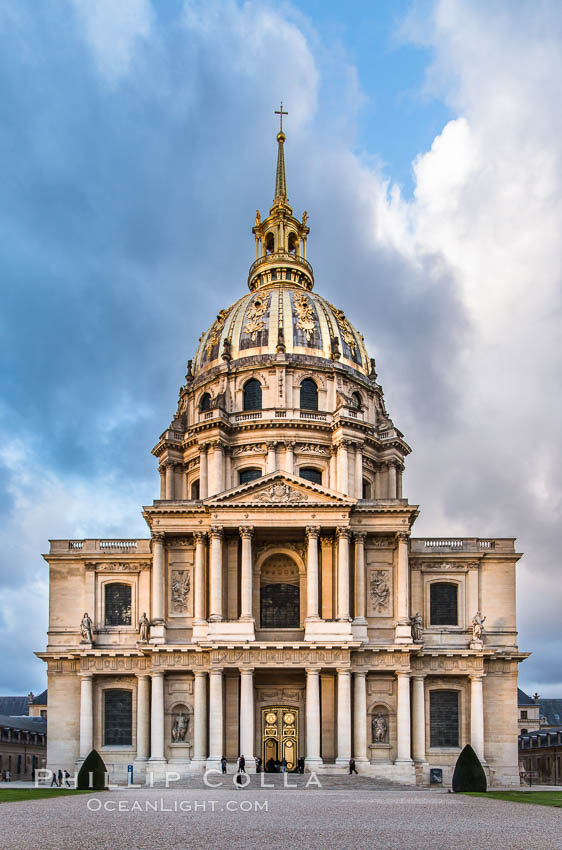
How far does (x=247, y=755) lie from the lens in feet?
181

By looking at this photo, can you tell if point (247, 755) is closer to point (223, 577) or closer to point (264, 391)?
point (223, 577)

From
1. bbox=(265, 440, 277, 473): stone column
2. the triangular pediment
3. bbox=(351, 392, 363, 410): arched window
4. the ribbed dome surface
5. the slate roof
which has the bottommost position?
the slate roof

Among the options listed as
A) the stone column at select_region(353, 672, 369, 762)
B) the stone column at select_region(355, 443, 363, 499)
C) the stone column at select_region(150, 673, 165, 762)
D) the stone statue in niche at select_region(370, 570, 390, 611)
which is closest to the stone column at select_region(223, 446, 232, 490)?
the stone column at select_region(355, 443, 363, 499)

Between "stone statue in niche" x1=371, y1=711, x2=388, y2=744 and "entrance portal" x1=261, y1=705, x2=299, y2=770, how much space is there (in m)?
4.83

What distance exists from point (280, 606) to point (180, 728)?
32.7 feet

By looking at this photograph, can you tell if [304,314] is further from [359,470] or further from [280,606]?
[280,606]

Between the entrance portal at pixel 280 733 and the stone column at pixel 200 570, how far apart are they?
24.7 ft

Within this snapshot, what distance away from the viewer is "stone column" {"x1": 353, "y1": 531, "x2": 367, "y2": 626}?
6038 centimetres

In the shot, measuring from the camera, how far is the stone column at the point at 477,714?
59.1 metres

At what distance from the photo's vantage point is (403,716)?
5794 centimetres

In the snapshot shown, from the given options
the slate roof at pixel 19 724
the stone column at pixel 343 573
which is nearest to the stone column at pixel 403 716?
the stone column at pixel 343 573

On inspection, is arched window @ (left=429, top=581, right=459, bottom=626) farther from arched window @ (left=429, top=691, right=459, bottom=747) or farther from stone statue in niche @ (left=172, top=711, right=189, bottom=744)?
stone statue in niche @ (left=172, top=711, right=189, bottom=744)

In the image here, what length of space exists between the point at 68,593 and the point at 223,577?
439 inches

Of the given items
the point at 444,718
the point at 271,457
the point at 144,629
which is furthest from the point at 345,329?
the point at 444,718
